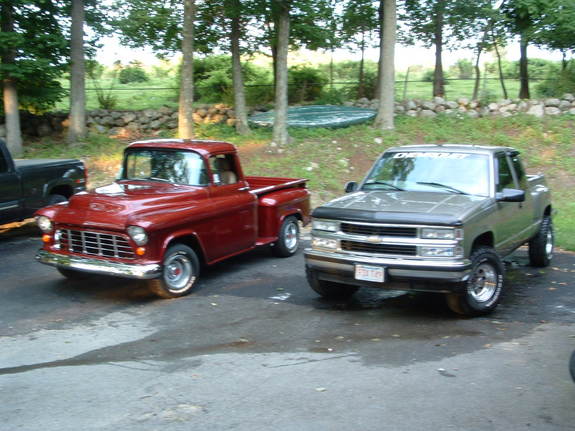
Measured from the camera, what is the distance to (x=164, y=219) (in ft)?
24.1

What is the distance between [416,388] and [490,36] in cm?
2089

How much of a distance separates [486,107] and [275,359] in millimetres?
16794

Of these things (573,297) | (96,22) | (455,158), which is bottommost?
(573,297)

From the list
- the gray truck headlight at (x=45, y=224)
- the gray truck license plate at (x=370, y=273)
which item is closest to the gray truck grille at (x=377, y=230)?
the gray truck license plate at (x=370, y=273)

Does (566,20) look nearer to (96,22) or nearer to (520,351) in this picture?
(96,22)

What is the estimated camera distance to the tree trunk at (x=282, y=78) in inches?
655

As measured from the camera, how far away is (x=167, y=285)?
759 centimetres

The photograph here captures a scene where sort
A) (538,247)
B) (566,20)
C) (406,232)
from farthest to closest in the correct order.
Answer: (566,20), (538,247), (406,232)

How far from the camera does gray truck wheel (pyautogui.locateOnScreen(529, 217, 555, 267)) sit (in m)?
9.23

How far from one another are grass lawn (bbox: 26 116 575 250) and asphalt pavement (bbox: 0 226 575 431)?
7.26 meters

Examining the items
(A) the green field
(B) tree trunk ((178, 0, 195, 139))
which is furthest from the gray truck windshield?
(A) the green field

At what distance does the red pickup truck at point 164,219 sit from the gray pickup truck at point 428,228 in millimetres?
1689

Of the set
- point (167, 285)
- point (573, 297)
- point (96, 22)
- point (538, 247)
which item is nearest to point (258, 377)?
point (167, 285)

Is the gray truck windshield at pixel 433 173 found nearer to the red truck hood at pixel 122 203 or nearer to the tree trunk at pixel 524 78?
the red truck hood at pixel 122 203
